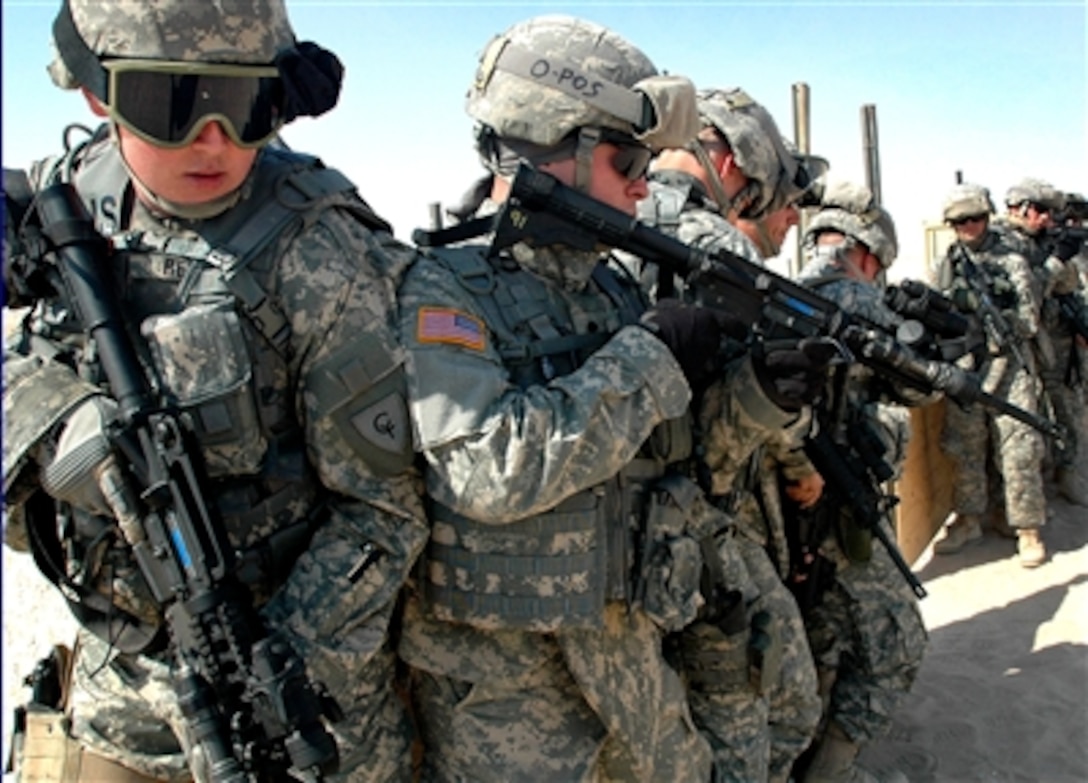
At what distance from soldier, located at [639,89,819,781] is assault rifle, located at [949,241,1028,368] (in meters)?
3.46

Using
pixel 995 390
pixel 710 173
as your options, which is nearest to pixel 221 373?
pixel 710 173

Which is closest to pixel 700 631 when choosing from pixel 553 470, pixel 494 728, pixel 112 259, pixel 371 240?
pixel 494 728

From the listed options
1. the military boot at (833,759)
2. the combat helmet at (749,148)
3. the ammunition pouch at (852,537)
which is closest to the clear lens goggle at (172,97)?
the combat helmet at (749,148)

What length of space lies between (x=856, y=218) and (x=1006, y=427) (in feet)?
12.3

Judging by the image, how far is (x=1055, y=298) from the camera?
843 cm

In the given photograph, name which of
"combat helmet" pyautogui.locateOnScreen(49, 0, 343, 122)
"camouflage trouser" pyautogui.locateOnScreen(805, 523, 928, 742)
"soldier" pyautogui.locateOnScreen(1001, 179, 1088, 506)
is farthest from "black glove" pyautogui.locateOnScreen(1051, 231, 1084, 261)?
"combat helmet" pyautogui.locateOnScreen(49, 0, 343, 122)

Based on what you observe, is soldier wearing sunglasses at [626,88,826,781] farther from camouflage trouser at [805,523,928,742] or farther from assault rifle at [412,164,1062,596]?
camouflage trouser at [805,523,928,742]

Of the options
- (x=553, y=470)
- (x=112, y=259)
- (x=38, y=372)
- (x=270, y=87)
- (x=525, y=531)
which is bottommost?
(x=525, y=531)

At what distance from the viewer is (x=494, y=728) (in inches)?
86.1

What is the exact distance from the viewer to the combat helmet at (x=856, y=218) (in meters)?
4.30

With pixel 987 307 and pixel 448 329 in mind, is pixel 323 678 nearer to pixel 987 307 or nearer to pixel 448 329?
pixel 448 329

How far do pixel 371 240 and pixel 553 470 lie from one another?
1.94ft

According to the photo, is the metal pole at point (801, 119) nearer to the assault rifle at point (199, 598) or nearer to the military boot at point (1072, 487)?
the military boot at point (1072, 487)

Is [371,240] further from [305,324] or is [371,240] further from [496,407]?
[496,407]
